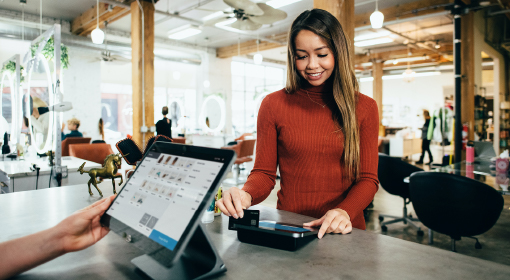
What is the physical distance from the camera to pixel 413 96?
17609mm

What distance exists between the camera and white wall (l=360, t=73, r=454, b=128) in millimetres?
16703

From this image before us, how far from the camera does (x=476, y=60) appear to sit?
8086 millimetres

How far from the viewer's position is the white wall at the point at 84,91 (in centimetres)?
943

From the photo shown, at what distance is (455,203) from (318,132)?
6.07 ft

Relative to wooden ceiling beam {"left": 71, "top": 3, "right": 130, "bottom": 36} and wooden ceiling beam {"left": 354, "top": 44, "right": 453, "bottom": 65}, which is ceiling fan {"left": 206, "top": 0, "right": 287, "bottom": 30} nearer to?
wooden ceiling beam {"left": 71, "top": 3, "right": 130, "bottom": 36}

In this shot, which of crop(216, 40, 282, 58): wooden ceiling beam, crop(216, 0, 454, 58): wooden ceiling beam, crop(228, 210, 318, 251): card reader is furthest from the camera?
crop(216, 40, 282, 58): wooden ceiling beam

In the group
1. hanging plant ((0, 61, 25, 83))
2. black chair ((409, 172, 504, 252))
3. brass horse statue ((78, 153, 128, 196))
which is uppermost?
hanging plant ((0, 61, 25, 83))

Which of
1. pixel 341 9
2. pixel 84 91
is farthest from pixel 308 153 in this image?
pixel 84 91

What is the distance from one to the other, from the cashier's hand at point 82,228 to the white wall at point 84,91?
955cm

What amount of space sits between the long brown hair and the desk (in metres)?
0.32

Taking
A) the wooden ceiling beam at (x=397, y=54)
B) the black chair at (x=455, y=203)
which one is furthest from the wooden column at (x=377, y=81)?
the black chair at (x=455, y=203)

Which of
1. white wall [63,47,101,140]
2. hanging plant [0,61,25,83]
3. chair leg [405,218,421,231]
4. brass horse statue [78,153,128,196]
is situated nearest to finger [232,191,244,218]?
brass horse statue [78,153,128,196]

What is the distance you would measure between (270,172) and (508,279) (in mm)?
824

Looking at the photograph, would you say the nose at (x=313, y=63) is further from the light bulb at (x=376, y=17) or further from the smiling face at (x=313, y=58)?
the light bulb at (x=376, y=17)
